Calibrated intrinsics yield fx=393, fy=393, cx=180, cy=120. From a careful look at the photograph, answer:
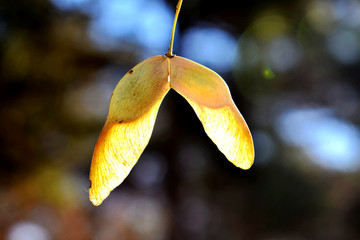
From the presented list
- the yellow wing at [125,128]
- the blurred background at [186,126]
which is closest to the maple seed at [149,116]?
the yellow wing at [125,128]

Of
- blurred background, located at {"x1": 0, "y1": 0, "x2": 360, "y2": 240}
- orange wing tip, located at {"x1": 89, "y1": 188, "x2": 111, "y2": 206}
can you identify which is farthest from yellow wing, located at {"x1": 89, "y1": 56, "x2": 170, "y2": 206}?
blurred background, located at {"x1": 0, "y1": 0, "x2": 360, "y2": 240}

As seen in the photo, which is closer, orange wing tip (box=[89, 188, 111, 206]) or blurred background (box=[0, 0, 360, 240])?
orange wing tip (box=[89, 188, 111, 206])

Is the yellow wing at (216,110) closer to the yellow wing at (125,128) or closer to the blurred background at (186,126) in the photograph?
the yellow wing at (125,128)

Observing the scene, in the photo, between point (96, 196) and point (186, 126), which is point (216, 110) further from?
point (186, 126)

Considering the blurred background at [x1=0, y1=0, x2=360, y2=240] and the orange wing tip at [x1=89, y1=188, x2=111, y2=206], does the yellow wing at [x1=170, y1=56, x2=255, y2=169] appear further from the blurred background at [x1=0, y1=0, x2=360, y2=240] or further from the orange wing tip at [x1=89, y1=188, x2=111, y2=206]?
the blurred background at [x1=0, y1=0, x2=360, y2=240]

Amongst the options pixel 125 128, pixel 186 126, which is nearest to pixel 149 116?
pixel 125 128
